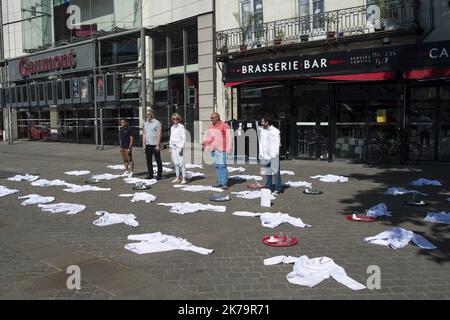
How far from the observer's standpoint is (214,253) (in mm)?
5891

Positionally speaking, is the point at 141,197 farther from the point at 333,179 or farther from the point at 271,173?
the point at 333,179

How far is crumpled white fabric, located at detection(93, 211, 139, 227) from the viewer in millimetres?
7441

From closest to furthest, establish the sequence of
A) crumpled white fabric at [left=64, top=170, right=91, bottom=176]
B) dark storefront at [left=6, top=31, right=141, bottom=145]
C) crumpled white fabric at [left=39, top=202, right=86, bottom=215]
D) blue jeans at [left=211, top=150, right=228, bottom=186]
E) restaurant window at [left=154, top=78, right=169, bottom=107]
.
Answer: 1. crumpled white fabric at [left=39, top=202, right=86, bottom=215]
2. blue jeans at [left=211, top=150, right=228, bottom=186]
3. crumpled white fabric at [left=64, top=170, right=91, bottom=176]
4. restaurant window at [left=154, top=78, right=169, bottom=107]
5. dark storefront at [left=6, top=31, right=141, bottom=145]

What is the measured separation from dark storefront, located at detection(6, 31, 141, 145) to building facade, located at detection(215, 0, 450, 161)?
650 cm

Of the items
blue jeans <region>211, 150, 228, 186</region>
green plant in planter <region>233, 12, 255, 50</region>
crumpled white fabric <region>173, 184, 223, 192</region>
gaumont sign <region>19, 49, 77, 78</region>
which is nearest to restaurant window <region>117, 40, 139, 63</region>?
gaumont sign <region>19, 49, 77, 78</region>

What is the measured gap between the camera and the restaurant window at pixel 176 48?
21891 millimetres

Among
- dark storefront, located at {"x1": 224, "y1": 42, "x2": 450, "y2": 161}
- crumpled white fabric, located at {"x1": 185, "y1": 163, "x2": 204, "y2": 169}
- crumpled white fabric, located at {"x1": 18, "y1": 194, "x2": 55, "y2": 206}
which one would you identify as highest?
dark storefront, located at {"x1": 224, "y1": 42, "x2": 450, "y2": 161}

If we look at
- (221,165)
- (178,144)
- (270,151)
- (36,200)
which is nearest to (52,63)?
(178,144)

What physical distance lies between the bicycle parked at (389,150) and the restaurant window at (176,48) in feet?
33.8

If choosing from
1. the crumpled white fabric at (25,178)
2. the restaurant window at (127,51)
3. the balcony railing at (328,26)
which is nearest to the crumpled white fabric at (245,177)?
the crumpled white fabric at (25,178)

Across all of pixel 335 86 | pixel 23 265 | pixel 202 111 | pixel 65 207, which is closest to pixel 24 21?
pixel 202 111

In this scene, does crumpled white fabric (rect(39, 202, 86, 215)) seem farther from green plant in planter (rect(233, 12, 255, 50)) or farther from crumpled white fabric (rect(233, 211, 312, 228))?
green plant in planter (rect(233, 12, 255, 50))

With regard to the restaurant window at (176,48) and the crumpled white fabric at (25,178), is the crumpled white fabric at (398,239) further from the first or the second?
the restaurant window at (176,48)
